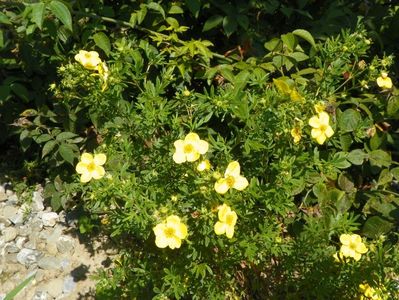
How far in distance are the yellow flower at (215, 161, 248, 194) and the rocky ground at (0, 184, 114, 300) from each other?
1.15 metres

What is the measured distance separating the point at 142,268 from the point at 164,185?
15.1 inches

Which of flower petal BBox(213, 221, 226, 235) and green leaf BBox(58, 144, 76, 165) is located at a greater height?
flower petal BBox(213, 221, 226, 235)

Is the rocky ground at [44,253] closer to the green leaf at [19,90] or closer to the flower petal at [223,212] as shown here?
the green leaf at [19,90]

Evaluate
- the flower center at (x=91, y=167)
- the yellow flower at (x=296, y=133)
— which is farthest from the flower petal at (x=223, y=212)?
the flower center at (x=91, y=167)

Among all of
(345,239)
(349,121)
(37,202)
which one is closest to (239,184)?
(345,239)

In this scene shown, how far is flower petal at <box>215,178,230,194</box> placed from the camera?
1659 millimetres

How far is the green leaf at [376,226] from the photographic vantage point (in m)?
2.30

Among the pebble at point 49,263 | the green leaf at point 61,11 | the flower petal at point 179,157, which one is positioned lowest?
the pebble at point 49,263

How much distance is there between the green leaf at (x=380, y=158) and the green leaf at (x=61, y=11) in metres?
1.43

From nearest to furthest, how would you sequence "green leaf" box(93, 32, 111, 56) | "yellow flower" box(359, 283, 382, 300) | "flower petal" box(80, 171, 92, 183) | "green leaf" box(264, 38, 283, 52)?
"flower petal" box(80, 171, 92, 183) → "yellow flower" box(359, 283, 382, 300) → "green leaf" box(93, 32, 111, 56) → "green leaf" box(264, 38, 283, 52)

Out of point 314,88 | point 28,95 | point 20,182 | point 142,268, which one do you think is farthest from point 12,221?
point 314,88

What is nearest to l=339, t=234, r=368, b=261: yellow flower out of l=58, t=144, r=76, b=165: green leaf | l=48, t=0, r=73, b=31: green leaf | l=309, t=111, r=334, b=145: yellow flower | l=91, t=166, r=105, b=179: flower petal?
l=309, t=111, r=334, b=145: yellow flower

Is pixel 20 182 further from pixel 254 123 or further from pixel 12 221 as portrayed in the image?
pixel 254 123

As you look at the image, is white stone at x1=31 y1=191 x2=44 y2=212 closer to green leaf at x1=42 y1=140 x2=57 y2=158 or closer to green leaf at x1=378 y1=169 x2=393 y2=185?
green leaf at x1=42 y1=140 x2=57 y2=158
